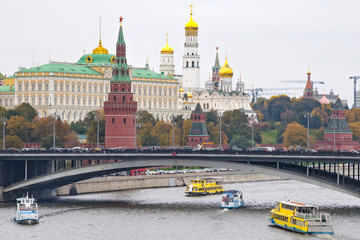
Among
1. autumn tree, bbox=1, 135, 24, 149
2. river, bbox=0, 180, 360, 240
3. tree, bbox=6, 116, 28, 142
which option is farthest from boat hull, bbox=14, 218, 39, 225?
tree, bbox=6, 116, 28, 142

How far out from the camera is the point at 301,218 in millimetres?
102000

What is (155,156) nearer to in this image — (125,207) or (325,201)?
(125,207)

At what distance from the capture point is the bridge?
115188 millimetres

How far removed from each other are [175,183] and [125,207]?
34844 mm

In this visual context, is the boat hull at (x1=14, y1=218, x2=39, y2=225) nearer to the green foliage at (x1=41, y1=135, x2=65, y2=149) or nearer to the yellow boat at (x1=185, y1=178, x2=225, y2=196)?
the yellow boat at (x1=185, y1=178, x2=225, y2=196)

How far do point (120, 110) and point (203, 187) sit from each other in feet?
128

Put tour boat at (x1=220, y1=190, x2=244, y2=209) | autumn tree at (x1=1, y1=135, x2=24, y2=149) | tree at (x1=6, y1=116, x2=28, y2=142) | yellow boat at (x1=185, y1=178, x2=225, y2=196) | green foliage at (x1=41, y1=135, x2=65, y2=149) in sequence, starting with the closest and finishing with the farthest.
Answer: tour boat at (x1=220, y1=190, x2=244, y2=209), yellow boat at (x1=185, y1=178, x2=225, y2=196), autumn tree at (x1=1, y1=135, x2=24, y2=149), green foliage at (x1=41, y1=135, x2=65, y2=149), tree at (x1=6, y1=116, x2=28, y2=142)

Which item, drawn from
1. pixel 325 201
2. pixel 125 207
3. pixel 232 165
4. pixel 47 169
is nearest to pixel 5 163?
pixel 47 169

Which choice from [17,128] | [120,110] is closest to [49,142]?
[120,110]

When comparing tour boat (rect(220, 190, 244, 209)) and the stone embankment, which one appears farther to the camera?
the stone embankment

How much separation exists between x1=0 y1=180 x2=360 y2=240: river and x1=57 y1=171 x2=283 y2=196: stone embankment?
2.46 metres

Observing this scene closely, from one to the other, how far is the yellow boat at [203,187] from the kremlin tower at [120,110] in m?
34.3

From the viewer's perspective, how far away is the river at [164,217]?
100m

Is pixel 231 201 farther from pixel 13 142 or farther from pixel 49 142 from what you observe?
pixel 13 142
